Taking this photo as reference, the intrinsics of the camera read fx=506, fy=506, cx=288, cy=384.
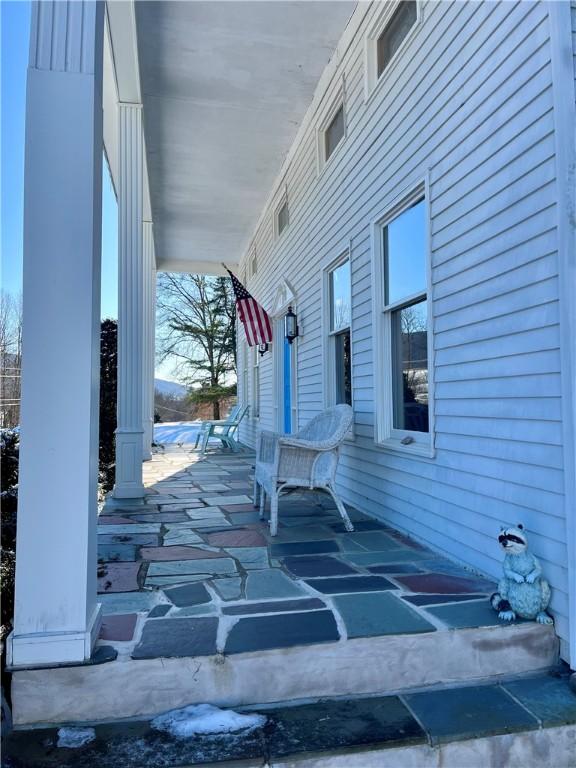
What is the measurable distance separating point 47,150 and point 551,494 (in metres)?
2.22

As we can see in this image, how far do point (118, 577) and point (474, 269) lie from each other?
Result: 7.55ft

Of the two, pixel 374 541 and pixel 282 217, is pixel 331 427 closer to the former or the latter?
pixel 374 541

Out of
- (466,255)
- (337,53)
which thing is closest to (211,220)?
(337,53)

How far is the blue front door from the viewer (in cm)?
641

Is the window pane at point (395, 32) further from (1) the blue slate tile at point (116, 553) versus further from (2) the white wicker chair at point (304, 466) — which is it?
(1) the blue slate tile at point (116, 553)

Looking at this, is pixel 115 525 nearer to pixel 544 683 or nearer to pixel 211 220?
pixel 544 683

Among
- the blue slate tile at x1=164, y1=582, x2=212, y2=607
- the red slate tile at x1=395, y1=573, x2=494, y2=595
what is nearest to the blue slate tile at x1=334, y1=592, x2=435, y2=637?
the red slate tile at x1=395, y1=573, x2=494, y2=595

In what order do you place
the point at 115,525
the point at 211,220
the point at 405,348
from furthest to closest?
the point at 211,220, the point at 115,525, the point at 405,348

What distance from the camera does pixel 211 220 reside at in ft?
27.6

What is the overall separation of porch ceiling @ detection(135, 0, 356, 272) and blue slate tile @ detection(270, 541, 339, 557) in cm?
381

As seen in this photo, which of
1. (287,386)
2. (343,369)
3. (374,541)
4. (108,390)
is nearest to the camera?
(374,541)

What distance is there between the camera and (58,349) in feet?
5.56

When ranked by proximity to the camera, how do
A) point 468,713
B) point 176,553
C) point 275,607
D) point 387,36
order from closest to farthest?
point 468,713
point 275,607
point 176,553
point 387,36

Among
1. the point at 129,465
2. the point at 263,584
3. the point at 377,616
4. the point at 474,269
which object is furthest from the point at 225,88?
the point at 377,616
